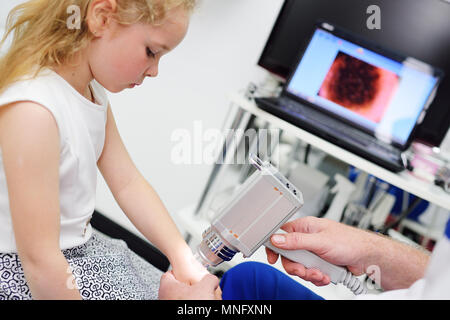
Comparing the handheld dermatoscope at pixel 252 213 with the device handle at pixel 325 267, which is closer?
the handheld dermatoscope at pixel 252 213

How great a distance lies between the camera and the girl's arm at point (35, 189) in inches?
23.7

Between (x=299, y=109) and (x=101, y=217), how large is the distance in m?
1.06

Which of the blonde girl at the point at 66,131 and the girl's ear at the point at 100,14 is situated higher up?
the girl's ear at the point at 100,14

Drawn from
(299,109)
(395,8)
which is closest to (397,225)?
(299,109)

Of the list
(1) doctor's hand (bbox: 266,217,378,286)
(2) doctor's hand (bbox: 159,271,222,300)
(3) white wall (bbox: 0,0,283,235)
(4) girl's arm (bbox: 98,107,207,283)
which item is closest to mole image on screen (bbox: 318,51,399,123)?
(3) white wall (bbox: 0,0,283,235)

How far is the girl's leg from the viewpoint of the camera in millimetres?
866

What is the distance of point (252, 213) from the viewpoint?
64 cm

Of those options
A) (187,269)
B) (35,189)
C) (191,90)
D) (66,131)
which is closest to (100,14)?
(66,131)

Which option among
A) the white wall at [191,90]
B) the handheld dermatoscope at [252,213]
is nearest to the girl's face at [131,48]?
the handheld dermatoscope at [252,213]

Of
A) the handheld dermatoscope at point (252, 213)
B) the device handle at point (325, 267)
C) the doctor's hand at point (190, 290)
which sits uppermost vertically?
the handheld dermatoscope at point (252, 213)

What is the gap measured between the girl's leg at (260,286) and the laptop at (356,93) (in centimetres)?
47

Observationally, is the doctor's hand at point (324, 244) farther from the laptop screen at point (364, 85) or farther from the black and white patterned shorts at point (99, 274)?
the laptop screen at point (364, 85)

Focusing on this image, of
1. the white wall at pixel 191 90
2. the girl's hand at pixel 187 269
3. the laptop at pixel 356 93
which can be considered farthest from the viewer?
the white wall at pixel 191 90

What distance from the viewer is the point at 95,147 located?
0.82 metres
